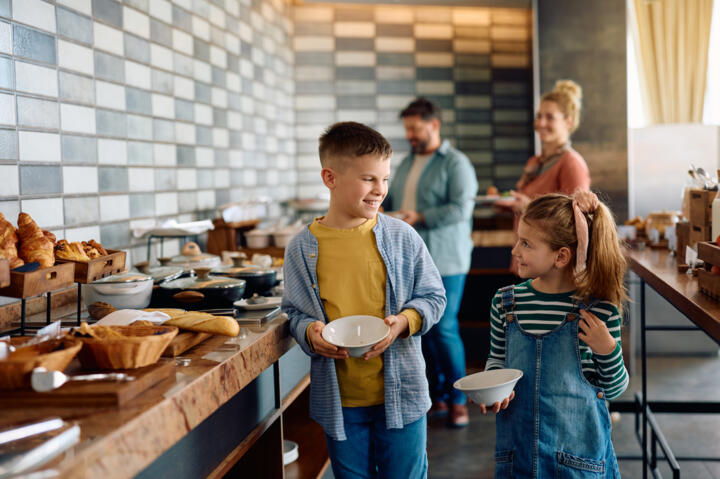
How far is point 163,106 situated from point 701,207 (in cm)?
210

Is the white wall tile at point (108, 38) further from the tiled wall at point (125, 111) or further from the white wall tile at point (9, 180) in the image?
the white wall tile at point (9, 180)

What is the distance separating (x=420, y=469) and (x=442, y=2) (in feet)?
13.5

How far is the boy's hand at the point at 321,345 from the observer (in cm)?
162

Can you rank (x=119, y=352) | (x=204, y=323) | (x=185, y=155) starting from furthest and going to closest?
(x=185, y=155) → (x=204, y=323) → (x=119, y=352)

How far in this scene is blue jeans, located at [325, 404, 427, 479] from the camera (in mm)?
1795

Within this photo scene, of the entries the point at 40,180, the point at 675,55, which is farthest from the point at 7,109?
the point at 675,55

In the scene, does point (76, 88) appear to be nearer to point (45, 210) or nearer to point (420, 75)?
point (45, 210)

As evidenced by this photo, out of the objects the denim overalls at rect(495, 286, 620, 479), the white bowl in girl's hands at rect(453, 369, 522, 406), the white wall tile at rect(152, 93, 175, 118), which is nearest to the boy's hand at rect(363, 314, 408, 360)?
the white bowl in girl's hands at rect(453, 369, 522, 406)

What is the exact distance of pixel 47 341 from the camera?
48.5 inches

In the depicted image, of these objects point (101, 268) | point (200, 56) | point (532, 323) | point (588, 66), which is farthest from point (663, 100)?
point (101, 268)

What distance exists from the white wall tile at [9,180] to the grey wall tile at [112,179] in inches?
17.9

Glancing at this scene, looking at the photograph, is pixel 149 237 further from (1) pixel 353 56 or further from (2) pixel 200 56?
(1) pixel 353 56

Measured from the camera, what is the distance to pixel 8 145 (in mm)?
1842

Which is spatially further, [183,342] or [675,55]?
[675,55]
